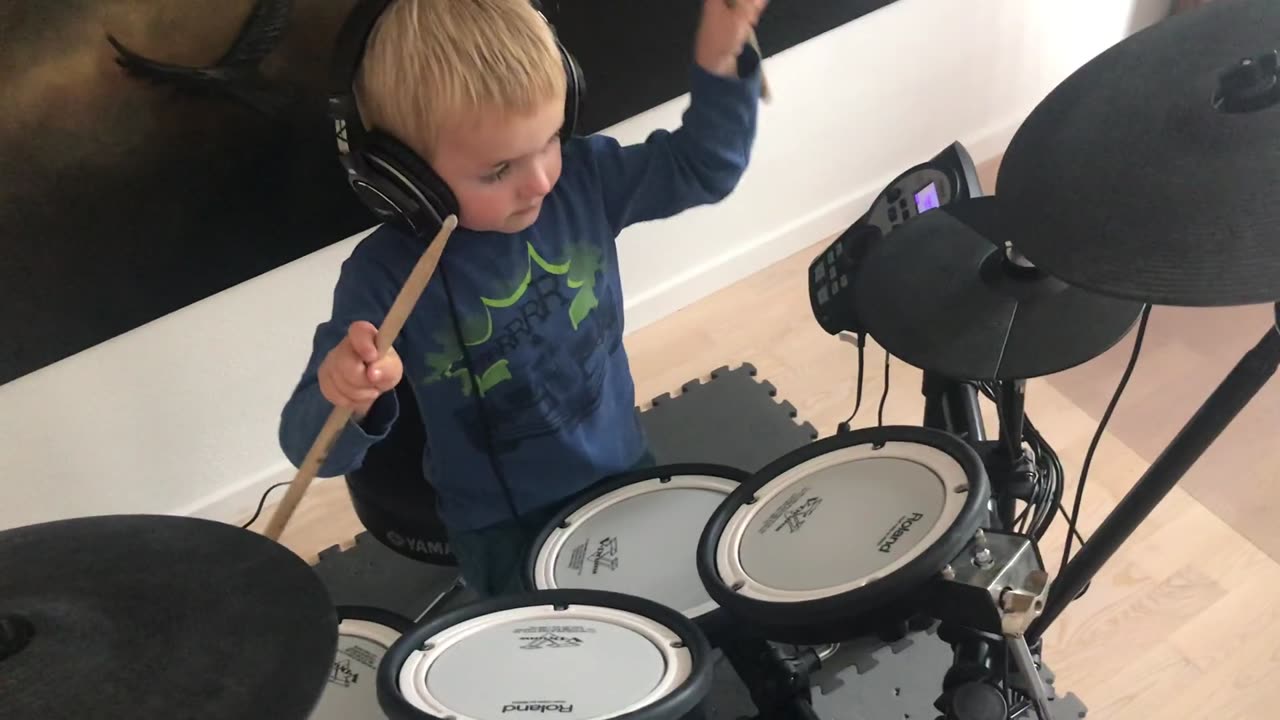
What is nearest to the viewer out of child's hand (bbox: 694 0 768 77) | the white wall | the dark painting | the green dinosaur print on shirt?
child's hand (bbox: 694 0 768 77)

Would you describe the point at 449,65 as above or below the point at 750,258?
above

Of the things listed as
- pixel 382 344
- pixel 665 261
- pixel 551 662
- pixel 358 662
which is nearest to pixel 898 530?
pixel 551 662

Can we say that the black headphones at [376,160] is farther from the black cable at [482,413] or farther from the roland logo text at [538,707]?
the roland logo text at [538,707]

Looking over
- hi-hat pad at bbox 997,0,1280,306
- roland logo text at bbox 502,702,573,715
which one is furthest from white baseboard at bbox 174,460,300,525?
hi-hat pad at bbox 997,0,1280,306

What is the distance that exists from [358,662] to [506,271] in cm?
37

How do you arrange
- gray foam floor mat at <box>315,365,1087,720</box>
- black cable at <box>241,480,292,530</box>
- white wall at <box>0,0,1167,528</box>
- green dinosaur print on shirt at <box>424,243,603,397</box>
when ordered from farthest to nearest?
black cable at <box>241,480,292,530</box> < white wall at <box>0,0,1167,528</box> < gray foam floor mat at <box>315,365,1087,720</box> < green dinosaur print on shirt at <box>424,243,603,397</box>

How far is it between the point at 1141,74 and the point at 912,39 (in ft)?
3.28

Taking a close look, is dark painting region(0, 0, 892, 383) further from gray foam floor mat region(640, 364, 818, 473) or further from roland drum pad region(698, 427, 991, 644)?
roland drum pad region(698, 427, 991, 644)

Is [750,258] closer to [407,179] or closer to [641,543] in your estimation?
[641,543]

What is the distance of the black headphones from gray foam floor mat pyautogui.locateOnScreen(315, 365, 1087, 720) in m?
0.54

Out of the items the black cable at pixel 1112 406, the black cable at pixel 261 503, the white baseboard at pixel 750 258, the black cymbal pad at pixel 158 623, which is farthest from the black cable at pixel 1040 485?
the black cable at pixel 261 503

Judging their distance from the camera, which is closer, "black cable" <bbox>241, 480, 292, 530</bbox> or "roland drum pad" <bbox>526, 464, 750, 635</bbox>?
"roland drum pad" <bbox>526, 464, 750, 635</bbox>

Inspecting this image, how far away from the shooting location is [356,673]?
858mm

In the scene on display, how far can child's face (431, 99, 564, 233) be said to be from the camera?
72 cm
